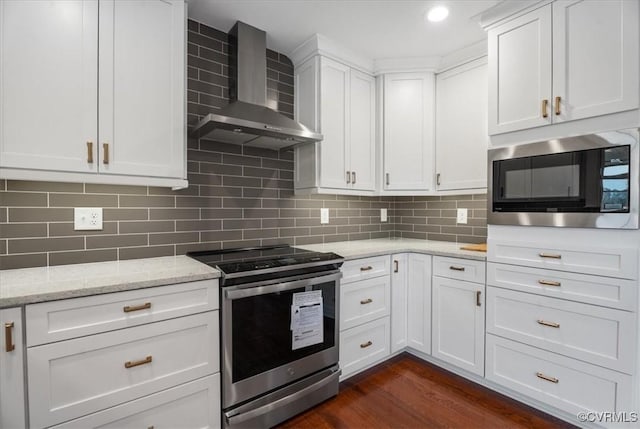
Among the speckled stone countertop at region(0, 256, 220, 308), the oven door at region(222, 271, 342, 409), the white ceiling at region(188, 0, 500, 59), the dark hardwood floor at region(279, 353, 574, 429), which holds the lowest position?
the dark hardwood floor at region(279, 353, 574, 429)

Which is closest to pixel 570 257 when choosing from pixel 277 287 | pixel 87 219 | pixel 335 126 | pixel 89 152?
pixel 277 287

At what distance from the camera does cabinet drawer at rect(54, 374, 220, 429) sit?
1310mm

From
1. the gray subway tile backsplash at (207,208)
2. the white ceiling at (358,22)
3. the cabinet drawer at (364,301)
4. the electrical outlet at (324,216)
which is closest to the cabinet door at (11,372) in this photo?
the gray subway tile backsplash at (207,208)

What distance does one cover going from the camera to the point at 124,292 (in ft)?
4.35

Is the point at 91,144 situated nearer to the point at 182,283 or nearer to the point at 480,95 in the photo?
the point at 182,283

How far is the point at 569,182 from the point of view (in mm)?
1752

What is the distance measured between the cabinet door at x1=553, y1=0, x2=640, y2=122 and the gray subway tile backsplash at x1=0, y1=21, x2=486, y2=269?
3.59 feet

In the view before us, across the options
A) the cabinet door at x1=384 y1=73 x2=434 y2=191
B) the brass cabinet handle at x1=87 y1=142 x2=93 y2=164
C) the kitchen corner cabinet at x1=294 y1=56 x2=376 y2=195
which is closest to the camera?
the brass cabinet handle at x1=87 y1=142 x2=93 y2=164

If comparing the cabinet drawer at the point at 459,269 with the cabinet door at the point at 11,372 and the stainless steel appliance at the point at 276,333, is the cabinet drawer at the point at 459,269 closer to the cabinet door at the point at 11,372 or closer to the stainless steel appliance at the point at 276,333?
the stainless steel appliance at the point at 276,333

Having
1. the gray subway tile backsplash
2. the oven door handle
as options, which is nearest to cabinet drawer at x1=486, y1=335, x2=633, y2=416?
the gray subway tile backsplash

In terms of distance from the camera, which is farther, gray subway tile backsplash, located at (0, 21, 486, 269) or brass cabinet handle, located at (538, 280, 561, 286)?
brass cabinet handle, located at (538, 280, 561, 286)

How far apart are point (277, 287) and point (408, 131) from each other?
181cm

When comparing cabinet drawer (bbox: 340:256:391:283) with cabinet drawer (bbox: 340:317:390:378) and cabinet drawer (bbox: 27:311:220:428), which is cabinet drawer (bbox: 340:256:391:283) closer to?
cabinet drawer (bbox: 340:317:390:378)

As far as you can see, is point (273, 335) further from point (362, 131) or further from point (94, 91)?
point (362, 131)
